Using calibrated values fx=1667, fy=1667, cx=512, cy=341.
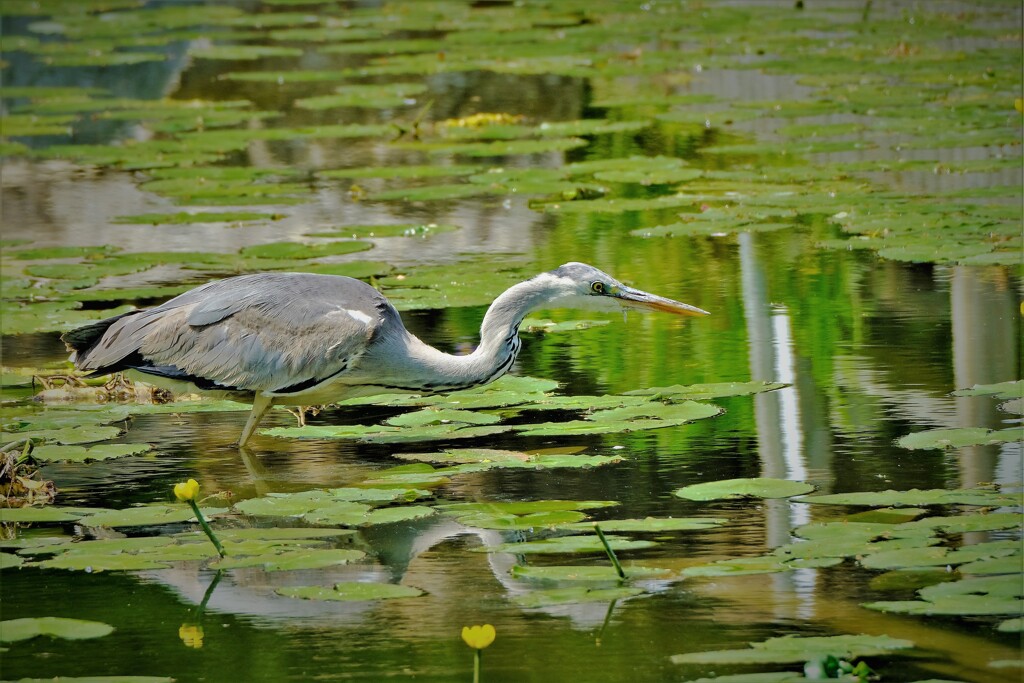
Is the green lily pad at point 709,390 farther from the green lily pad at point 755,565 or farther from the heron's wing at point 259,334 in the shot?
the green lily pad at point 755,565

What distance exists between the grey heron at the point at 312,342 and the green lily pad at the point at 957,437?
118cm

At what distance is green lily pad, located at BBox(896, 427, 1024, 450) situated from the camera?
19.8 ft

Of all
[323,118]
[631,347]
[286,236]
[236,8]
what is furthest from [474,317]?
[236,8]

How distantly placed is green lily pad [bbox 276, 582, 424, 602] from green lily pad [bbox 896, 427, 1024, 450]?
7.14 feet

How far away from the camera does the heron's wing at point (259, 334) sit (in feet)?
21.7

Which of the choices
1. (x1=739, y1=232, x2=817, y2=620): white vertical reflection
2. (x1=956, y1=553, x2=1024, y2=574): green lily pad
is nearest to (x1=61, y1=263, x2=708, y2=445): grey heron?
(x1=739, y1=232, x2=817, y2=620): white vertical reflection

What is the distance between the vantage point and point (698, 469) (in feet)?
20.4

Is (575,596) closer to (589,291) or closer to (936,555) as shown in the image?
(936,555)

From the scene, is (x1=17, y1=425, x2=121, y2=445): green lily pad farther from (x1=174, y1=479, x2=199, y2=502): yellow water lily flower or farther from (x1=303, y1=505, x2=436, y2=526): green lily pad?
(x1=174, y1=479, x2=199, y2=502): yellow water lily flower

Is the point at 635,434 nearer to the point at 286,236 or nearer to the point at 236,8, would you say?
the point at 286,236

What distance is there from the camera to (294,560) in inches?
204

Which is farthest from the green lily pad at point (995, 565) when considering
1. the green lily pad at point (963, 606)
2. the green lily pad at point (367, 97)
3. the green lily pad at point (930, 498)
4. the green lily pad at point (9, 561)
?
the green lily pad at point (367, 97)

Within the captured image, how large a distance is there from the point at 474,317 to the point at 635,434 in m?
2.21

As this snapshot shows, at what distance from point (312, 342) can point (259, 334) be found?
0.96 ft
